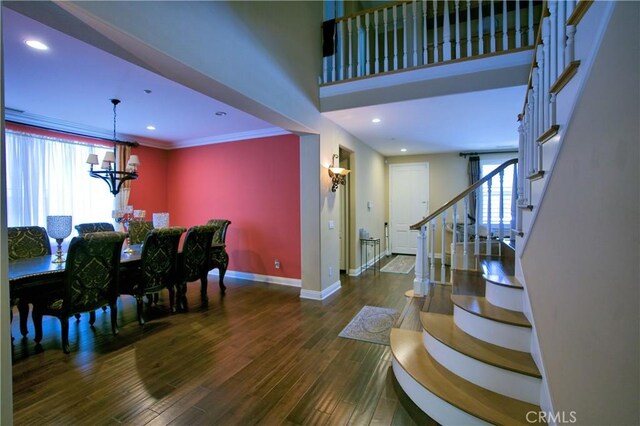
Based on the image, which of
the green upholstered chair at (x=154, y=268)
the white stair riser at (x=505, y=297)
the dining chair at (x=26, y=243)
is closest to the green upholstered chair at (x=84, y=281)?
the green upholstered chair at (x=154, y=268)

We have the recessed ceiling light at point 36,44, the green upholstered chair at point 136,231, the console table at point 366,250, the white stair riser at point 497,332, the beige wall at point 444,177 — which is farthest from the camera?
the beige wall at point 444,177

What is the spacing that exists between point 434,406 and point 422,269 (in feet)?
4.82

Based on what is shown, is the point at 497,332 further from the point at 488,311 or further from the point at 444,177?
the point at 444,177

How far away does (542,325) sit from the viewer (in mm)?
1694

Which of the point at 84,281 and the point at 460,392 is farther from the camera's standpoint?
the point at 84,281

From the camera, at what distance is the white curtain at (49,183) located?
4.32m

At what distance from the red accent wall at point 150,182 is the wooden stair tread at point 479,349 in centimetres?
594

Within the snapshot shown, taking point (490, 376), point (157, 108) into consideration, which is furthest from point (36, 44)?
point (490, 376)

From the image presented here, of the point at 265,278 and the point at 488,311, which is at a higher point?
the point at 488,311

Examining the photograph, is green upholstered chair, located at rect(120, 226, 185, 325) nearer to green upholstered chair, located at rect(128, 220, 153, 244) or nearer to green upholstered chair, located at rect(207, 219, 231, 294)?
green upholstered chair, located at rect(207, 219, 231, 294)

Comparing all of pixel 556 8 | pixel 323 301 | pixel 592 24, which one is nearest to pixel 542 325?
pixel 592 24

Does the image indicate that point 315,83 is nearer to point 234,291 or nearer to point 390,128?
point 390,128

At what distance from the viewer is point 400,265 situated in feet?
21.5

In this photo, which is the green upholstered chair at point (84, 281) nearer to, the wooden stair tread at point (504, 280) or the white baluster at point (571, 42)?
the wooden stair tread at point (504, 280)
